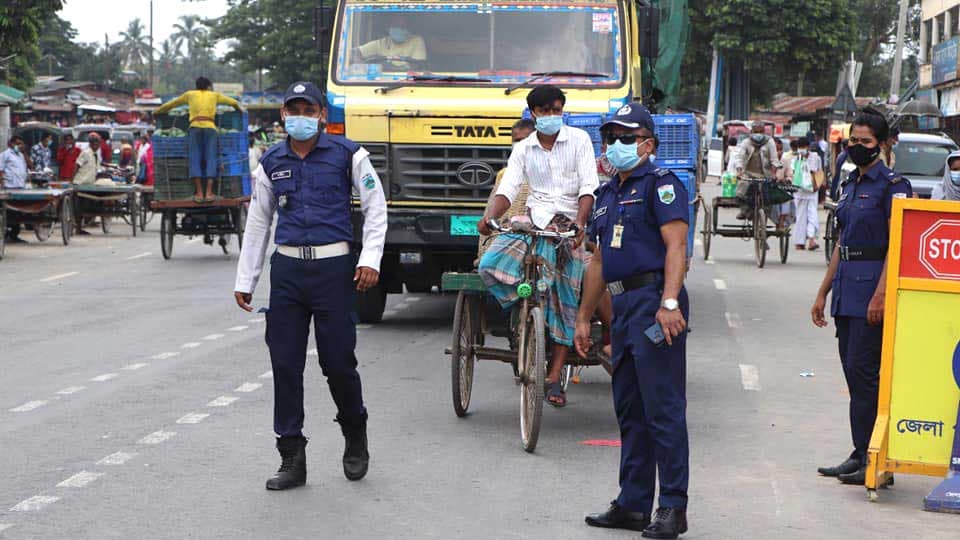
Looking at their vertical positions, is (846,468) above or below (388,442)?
above

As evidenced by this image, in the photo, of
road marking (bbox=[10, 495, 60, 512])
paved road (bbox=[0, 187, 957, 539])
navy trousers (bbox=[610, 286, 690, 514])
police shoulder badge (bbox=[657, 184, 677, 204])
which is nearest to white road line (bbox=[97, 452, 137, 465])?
paved road (bbox=[0, 187, 957, 539])

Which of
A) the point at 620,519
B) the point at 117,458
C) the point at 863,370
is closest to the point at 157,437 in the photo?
the point at 117,458

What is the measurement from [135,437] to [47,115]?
65.2m

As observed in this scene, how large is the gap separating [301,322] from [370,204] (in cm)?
67

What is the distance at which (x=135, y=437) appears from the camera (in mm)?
8891

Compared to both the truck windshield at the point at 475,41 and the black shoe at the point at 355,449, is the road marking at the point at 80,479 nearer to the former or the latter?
the black shoe at the point at 355,449

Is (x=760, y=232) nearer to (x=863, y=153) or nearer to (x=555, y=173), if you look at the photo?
(x=555, y=173)

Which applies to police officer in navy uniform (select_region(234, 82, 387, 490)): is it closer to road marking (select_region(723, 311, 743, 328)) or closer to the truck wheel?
the truck wheel

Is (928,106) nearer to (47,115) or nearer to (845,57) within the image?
(845,57)

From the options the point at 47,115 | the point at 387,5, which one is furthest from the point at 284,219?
the point at 47,115

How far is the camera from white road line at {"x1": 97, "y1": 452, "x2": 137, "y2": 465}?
8.13 meters

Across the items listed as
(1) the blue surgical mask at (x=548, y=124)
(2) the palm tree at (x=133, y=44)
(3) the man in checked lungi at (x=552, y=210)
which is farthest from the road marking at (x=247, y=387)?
(2) the palm tree at (x=133, y=44)

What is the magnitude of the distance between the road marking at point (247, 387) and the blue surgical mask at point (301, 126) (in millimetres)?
3564

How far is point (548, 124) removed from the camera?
31.8 feet
